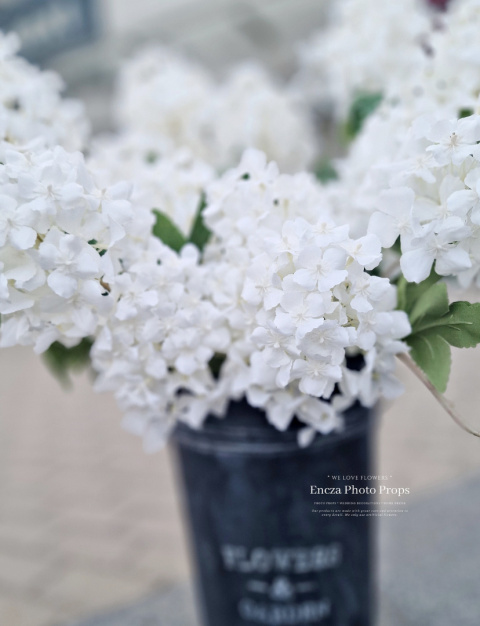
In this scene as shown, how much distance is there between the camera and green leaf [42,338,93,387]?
2.80ft

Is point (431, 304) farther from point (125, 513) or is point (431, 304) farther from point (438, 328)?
point (125, 513)

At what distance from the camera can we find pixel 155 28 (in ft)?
15.6

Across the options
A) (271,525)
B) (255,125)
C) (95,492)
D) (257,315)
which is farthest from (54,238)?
(95,492)

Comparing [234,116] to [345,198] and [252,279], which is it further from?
[252,279]

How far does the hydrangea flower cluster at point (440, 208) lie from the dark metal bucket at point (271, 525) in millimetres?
358

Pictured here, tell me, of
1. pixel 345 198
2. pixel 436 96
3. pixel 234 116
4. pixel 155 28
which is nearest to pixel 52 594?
pixel 234 116

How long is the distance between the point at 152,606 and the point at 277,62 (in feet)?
13.8

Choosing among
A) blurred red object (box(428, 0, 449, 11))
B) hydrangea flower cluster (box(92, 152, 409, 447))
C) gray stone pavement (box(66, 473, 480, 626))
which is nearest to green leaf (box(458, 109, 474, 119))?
hydrangea flower cluster (box(92, 152, 409, 447))

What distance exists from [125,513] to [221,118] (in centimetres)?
130

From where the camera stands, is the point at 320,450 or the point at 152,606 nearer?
the point at 320,450

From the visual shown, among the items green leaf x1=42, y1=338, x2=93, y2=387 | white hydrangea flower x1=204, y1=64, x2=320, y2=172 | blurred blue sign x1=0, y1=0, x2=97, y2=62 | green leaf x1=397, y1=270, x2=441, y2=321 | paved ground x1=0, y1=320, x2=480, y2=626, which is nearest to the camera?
green leaf x1=397, y1=270, x2=441, y2=321

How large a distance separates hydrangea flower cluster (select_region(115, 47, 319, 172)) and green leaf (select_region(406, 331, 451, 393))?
57 cm

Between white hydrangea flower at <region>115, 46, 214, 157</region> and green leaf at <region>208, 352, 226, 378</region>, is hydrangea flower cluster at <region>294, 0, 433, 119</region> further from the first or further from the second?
green leaf at <region>208, 352, 226, 378</region>

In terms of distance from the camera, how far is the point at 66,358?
0.87 metres
